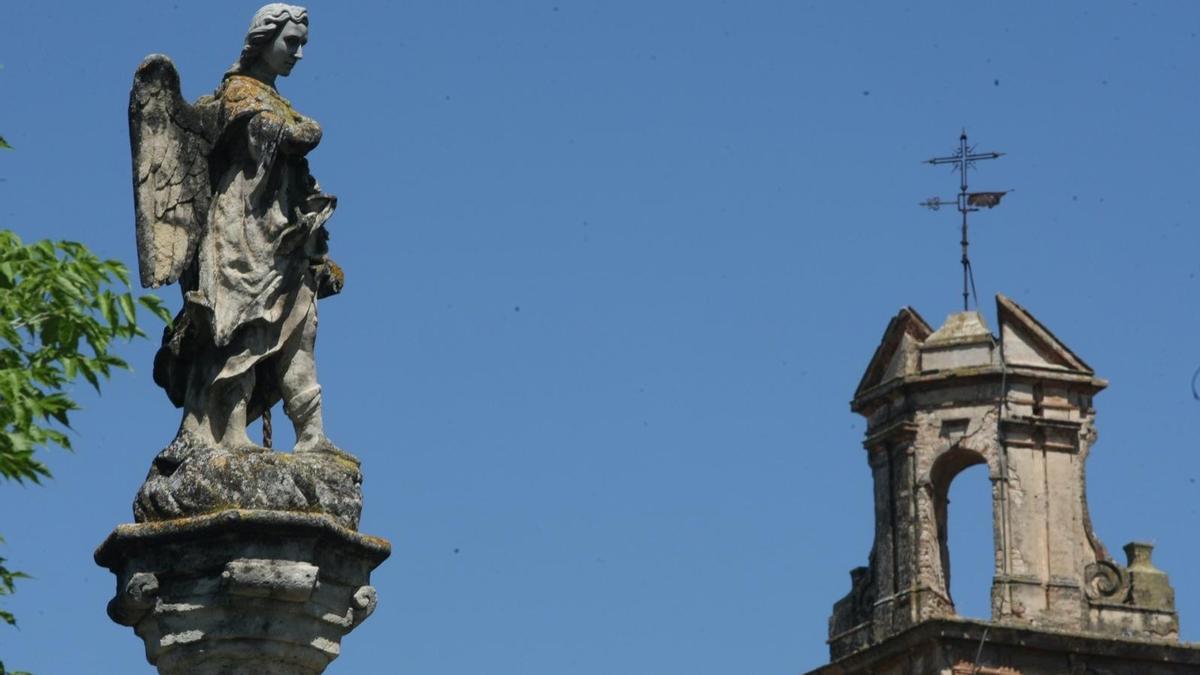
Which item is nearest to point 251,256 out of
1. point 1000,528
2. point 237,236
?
point 237,236

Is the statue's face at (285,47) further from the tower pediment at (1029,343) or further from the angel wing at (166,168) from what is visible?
the tower pediment at (1029,343)

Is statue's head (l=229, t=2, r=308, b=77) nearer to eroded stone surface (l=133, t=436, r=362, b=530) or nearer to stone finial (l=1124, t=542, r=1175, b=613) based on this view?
eroded stone surface (l=133, t=436, r=362, b=530)

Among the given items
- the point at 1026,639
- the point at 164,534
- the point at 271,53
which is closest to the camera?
the point at 164,534

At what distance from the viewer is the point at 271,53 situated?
16172 millimetres

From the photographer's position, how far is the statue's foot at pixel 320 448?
50.8 feet

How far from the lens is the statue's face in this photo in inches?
635

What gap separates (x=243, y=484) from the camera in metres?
15.2

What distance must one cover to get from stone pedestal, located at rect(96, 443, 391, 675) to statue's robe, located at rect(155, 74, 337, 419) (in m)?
0.50

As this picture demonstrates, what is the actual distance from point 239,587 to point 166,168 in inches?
82.8

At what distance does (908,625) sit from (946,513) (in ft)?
6.91

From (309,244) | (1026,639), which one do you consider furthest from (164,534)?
(1026,639)

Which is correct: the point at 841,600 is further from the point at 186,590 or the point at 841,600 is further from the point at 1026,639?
the point at 186,590

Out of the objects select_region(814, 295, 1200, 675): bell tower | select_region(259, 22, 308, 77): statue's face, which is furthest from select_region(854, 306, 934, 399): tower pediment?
select_region(259, 22, 308, 77): statue's face

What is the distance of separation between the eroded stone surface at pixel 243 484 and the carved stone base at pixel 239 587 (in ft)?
0.29
